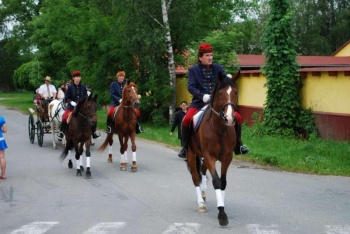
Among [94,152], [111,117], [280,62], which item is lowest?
[94,152]

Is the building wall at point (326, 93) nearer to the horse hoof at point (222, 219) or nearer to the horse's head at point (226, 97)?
the horse's head at point (226, 97)

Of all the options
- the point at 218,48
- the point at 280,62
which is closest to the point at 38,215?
the point at 280,62

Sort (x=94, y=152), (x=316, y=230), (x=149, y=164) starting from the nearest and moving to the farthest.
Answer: (x=316, y=230) < (x=149, y=164) < (x=94, y=152)

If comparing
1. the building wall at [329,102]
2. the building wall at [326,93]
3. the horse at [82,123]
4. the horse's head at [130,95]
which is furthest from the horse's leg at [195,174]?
the building wall at [326,93]

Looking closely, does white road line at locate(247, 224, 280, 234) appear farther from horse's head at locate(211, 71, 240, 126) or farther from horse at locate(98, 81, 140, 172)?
horse at locate(98, 81, 140, 172)

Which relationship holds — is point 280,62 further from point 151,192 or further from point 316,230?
point 316,230

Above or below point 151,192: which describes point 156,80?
above

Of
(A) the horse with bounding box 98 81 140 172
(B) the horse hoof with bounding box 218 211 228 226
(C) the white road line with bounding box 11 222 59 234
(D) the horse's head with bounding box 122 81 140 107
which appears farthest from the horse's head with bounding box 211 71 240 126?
(A) the horse with bounding box 98 81 140 172

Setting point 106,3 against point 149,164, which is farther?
point 106,3

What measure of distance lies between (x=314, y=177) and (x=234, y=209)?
403cm

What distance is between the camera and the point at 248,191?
10859mm

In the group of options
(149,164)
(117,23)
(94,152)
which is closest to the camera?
(149,164)

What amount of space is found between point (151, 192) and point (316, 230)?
3993 mm

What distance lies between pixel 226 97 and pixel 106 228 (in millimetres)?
2540
